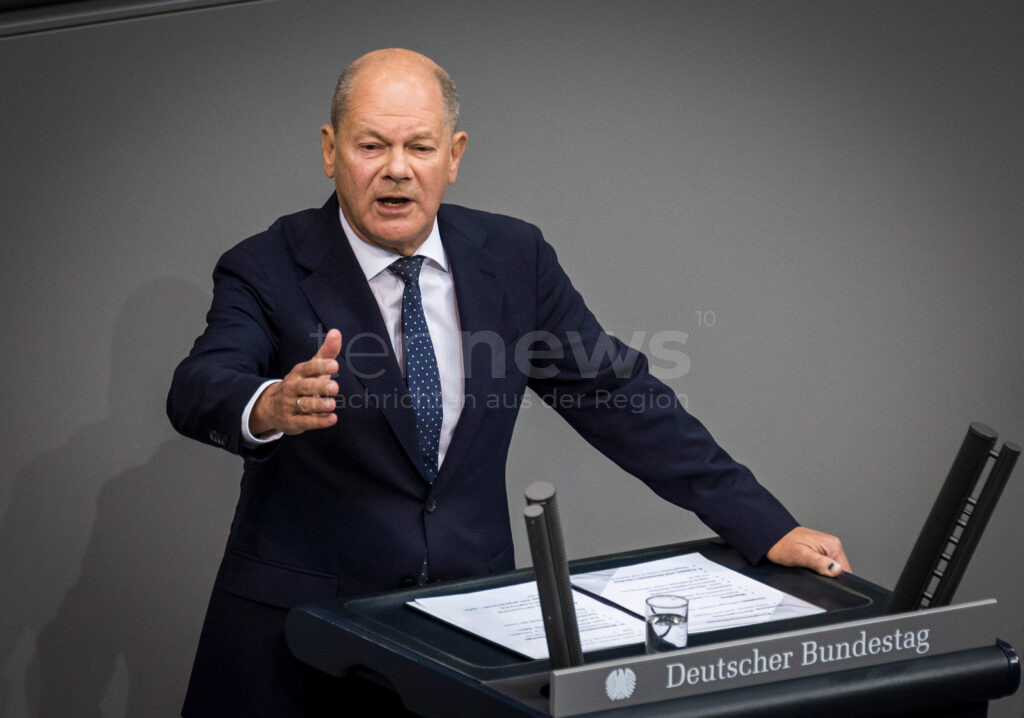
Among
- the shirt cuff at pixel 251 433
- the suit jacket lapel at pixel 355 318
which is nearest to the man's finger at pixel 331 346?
the shirt cuff at pixel 251 433

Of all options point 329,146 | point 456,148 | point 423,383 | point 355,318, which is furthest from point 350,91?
point 423,383

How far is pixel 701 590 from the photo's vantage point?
1.63 metres

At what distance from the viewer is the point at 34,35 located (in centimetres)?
311

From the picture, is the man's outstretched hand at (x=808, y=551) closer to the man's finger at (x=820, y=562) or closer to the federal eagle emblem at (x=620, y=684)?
the man's finger at (x=820, y=562)

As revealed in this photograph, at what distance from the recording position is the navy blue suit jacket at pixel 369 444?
1.84 metres

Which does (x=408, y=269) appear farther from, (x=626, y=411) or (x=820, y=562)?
(x=820, y=562)

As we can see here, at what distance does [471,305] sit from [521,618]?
0.66m

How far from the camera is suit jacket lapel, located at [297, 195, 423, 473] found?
6.06 feet

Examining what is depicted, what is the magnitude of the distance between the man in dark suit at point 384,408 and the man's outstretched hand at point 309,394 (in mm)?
225

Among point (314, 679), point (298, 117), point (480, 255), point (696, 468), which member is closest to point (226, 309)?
point (480, 255)

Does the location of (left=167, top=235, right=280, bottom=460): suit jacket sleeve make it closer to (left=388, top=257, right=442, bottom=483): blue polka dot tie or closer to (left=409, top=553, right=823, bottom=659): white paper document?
(left=388, top=257, right=442, bottom=483): blue polka dot tie

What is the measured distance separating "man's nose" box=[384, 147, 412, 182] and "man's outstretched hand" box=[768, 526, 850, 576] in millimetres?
846

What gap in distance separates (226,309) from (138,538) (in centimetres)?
160

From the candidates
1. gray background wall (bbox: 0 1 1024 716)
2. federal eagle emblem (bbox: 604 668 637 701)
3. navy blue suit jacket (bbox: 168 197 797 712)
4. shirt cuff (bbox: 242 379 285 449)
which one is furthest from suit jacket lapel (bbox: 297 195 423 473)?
gray background wall (bbox: 0 1 1024 716)
